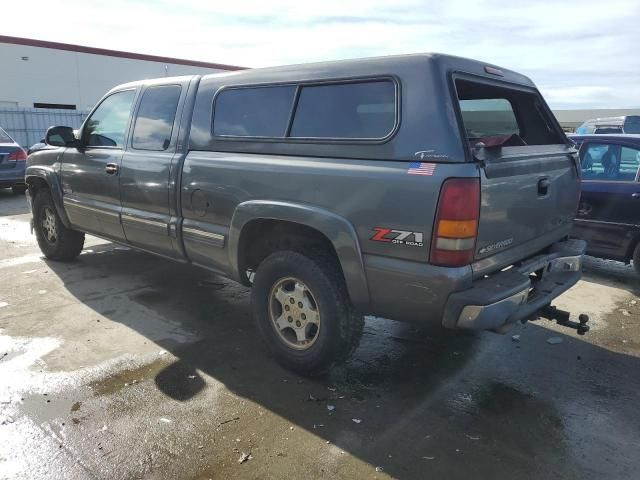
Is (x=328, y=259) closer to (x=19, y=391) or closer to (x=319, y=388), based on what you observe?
(x=319, y=388)

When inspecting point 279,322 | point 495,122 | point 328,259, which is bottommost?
point 279,322

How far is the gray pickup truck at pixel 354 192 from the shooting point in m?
2.71

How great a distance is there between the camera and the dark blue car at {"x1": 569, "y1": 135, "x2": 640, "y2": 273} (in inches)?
216

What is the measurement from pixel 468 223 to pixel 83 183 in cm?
411

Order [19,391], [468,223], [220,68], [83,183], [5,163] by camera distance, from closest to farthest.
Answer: [468,223] < [19,391] < [83,183] < [5,163] < [220,68]

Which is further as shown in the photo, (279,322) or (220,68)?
(220,68)

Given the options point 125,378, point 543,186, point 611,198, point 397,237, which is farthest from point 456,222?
point 611,198

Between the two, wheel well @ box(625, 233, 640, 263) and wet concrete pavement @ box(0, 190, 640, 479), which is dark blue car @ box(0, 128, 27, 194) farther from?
wheel well @ box(625, 233, 640, 263)

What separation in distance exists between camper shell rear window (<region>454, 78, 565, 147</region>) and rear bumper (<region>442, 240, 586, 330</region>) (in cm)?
106

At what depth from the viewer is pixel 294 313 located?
3.44 meters

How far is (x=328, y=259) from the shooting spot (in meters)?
3.30

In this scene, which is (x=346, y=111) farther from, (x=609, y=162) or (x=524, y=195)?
(x=609, y=162)

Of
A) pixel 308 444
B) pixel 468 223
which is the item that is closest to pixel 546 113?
pixel 468 223

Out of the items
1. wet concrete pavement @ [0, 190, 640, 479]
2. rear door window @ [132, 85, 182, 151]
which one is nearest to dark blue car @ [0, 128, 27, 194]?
wet concrete pavement @ [0, 190, 640, 479]
